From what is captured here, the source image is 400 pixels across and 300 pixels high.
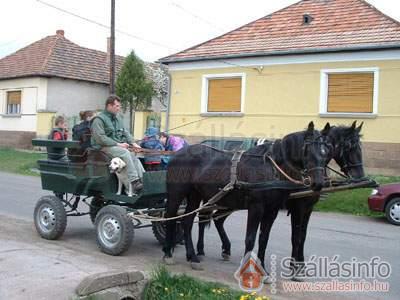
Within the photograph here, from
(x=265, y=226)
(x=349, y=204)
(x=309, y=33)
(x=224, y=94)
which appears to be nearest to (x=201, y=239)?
(x=265, y=226)

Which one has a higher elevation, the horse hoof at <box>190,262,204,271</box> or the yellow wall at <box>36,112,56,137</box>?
the yellow wall at <box>36,112,56,137</box>

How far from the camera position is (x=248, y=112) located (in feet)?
65.3

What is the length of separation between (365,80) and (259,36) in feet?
16.8

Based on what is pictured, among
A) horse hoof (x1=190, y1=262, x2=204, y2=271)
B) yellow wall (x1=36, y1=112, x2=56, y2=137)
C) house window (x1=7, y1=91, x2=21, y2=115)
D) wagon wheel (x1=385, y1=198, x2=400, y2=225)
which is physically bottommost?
horse hoof (x1=190, y1=262, x2=204, y2=271)

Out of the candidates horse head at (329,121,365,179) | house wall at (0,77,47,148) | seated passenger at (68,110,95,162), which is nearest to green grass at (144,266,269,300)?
horse head at (329,121,365,179)

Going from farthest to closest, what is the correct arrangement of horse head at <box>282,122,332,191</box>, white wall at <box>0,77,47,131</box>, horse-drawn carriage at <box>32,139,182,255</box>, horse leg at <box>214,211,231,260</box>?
white wall at <box>0,77,47,131</box>
horse leg at <box>214,211,231,260</box>
horse-drawn carriage at <box>32,139,182,255</box>
horse head at <box>282,122,332,191</box>

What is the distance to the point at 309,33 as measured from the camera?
1947 centimetres

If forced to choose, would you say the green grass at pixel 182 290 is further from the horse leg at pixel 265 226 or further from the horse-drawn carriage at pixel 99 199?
the horse-drawn carriage at pixel 99 199

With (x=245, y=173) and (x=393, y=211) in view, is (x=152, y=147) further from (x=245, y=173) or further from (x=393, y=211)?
(x=393, y=211)

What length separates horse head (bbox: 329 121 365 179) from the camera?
6223 mm

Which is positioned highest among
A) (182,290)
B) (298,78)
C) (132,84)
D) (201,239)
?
(132,84)

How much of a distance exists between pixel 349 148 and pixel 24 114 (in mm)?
24359

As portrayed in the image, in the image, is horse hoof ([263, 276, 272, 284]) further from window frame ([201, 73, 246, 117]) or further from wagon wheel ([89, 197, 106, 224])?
window frame ([201, 73, 246, 117])

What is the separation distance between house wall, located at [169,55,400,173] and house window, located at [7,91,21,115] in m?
10.9
